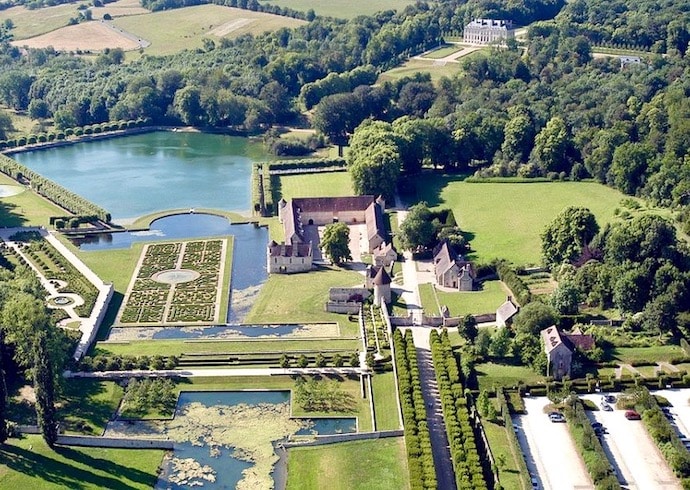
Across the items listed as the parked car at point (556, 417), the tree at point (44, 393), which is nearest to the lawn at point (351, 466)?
the parked car at point (556, 417)

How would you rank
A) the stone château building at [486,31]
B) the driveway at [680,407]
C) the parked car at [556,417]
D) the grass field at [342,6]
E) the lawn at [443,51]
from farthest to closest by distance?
1. the grass field at [342,6]
2. the stone château building at [486,31]
3. the lawn at [443,51]
4. the parked car at [556,417]
5. the driveway at [680,407]

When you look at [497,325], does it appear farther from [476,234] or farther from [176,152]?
[176,152]

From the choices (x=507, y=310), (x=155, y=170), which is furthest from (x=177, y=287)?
(x=155, y=170)

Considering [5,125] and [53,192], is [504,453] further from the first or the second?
[5,125]

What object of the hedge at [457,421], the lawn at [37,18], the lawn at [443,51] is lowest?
the hedge at [457,421]

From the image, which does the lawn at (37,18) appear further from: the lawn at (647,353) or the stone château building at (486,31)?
the lawn at (647,353)

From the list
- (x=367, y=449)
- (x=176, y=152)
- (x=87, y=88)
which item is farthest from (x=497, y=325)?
(x=87, y=88)
